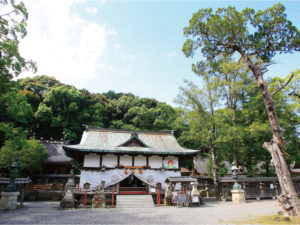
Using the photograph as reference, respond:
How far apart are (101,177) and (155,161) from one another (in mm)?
4935

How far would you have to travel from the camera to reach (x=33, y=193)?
19.3 meters

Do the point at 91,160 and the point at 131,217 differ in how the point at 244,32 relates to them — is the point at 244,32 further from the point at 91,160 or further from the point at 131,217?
the point at 91,160

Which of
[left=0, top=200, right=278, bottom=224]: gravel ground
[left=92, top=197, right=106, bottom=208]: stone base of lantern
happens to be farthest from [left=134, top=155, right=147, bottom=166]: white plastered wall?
[left=0, top=200, right=278, bottom=224]: gravel ground

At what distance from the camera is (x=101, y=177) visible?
624 inches

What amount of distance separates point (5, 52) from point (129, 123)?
2823 centimetres

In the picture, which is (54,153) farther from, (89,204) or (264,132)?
(264,132)

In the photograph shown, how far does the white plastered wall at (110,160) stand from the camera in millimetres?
16406

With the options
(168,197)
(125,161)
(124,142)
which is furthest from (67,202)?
(124,142)

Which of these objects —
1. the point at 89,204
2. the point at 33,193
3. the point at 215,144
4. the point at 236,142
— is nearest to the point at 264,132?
the point at 236,142

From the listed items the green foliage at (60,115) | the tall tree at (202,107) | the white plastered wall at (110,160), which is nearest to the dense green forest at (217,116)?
the tall tree at (202,107)

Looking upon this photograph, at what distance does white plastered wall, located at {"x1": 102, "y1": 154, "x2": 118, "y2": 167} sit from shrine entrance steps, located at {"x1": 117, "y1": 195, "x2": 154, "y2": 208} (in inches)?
127

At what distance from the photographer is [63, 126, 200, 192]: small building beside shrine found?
15.8 meters

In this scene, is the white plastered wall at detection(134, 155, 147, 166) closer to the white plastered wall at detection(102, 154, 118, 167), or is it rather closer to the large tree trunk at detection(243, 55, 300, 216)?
the white plastered wall at detection(102, 154, 118, 167)

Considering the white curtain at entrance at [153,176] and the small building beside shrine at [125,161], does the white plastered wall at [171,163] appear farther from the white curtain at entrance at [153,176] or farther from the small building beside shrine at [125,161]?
the white curtain at entrance at [153,176]
